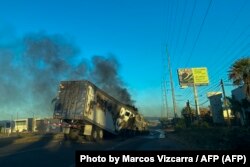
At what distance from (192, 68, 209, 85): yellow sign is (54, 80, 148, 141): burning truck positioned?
58909 millimetres

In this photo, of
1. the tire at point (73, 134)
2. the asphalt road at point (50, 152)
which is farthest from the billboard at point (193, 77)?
the asphalt road at point (50, 152)

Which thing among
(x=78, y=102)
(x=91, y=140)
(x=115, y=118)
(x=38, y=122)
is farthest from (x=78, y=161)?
(x=38, y=122)

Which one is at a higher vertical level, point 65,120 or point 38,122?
point 38,122

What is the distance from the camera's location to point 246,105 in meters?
51.8

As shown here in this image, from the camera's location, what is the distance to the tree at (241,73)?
4269 centimetres

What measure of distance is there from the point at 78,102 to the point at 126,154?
771 inches

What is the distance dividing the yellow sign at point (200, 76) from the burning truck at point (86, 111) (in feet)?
193

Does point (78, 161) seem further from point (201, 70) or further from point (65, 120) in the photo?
point (201, 70)

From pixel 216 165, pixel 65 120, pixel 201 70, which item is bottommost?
pixel 216 165

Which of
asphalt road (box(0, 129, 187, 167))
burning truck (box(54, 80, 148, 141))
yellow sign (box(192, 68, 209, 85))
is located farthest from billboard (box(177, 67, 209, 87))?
asphalt road (box(0, 129, 187, 167))

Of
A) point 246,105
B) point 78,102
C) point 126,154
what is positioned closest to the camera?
point 126,154

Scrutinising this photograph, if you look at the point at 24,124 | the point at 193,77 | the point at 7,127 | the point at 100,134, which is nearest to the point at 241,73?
the point at 100,134

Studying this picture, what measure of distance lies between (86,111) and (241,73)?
22019mm

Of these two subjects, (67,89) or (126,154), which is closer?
(126,154)
